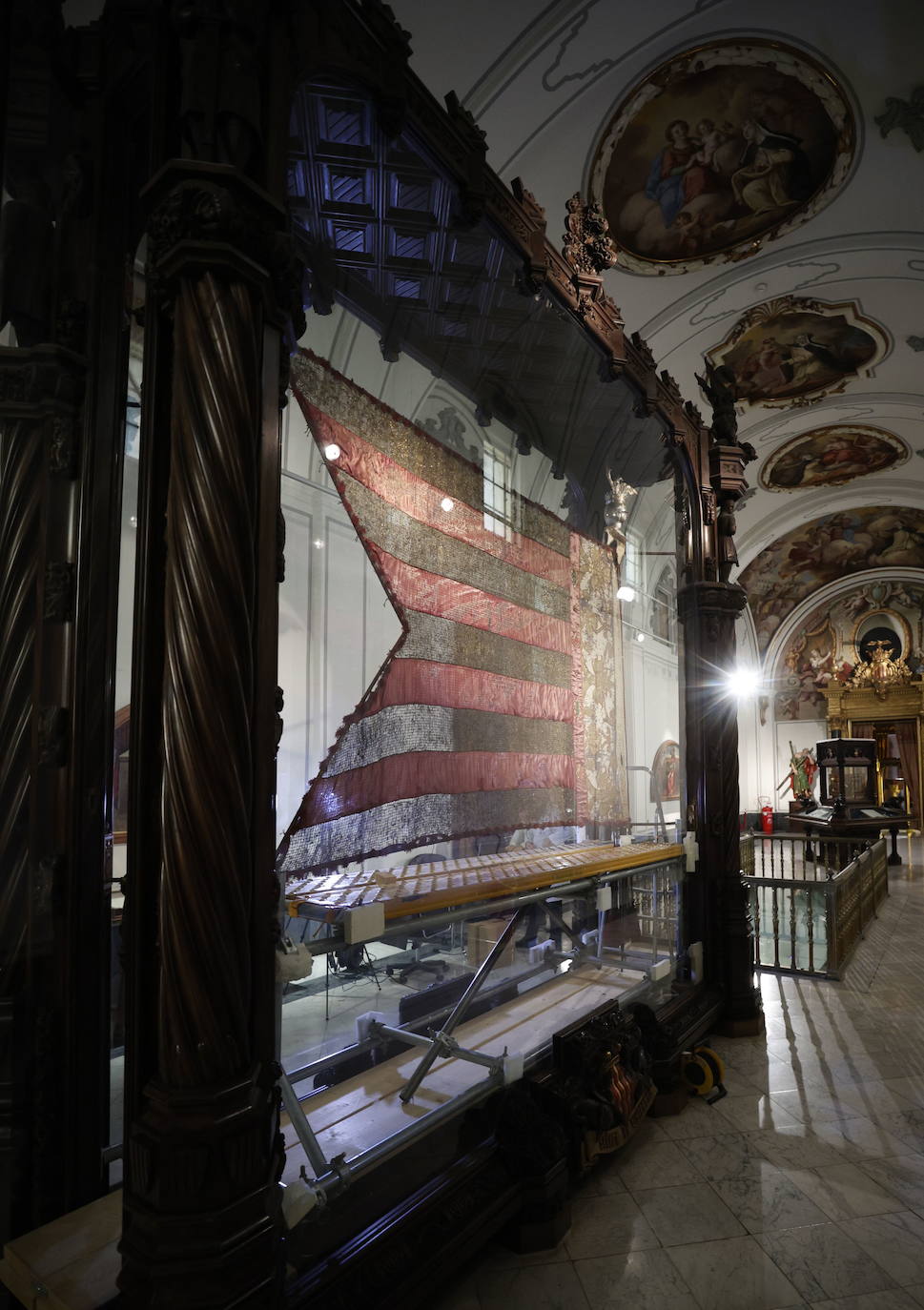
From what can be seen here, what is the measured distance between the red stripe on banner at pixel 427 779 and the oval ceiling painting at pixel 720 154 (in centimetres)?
577

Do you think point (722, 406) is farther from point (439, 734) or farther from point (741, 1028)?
point (741, 1028)

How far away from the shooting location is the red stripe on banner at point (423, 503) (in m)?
3.18

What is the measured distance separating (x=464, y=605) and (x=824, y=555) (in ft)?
63.9

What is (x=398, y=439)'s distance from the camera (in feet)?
11.6

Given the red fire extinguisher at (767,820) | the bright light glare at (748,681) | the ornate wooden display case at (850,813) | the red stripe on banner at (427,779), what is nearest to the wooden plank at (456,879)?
the red stripe on banner at (427,779)

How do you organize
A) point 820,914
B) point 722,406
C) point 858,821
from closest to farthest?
point 722,406, point 820,914, point 858,821

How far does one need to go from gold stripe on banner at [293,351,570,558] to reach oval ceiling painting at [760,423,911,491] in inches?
470

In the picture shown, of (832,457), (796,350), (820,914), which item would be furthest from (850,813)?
(796,350)

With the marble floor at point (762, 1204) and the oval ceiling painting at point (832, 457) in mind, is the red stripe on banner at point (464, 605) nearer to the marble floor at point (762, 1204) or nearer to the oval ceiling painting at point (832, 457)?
the marble floor at point (762, 1204)

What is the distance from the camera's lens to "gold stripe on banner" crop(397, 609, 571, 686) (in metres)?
3.63

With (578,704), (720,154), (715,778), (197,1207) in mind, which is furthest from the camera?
(720,154)

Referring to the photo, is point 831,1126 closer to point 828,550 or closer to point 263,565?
point 263,565

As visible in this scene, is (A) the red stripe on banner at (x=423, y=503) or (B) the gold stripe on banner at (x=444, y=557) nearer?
(A) the red stripe on banner at (x=423, y=503)

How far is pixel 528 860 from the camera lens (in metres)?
3.83
